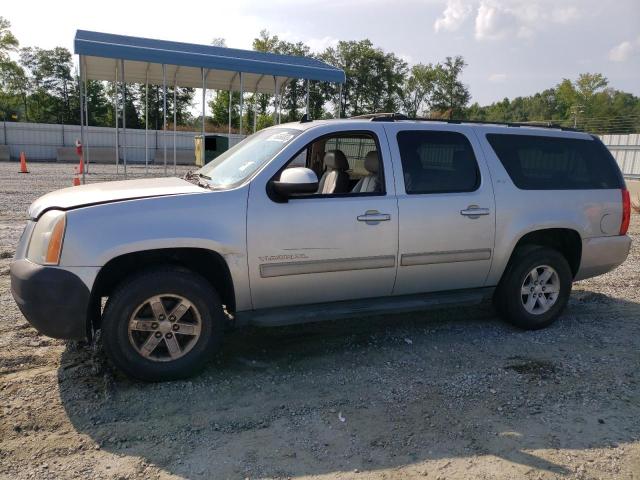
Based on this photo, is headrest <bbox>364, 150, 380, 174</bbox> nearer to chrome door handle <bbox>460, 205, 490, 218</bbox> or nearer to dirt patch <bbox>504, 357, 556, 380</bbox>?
chrome door handle <bbox>460, 205, 490, 218</bbox>

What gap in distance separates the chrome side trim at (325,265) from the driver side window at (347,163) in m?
0.56

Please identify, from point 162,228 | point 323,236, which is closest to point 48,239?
point 162,228

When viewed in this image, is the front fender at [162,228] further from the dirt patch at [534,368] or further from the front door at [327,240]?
the dirt patch at [534,368]

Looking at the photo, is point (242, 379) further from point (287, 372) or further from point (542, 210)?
point (542, 210)

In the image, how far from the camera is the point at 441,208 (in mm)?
4477

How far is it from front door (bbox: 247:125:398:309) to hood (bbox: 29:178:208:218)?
611 millimetres

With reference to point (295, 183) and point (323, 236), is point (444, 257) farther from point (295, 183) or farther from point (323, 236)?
point (295, 183)

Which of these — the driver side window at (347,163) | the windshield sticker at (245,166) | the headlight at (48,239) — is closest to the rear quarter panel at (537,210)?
the driver side window at (347,163)

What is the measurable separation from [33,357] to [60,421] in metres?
1.06

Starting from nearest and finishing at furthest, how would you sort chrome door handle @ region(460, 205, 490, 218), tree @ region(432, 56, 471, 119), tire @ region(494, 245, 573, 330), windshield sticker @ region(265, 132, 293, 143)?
windshield sticker @ region(265, 132, 293, 143)
chrome door handle @ region(460, 205, 490, 218)
tire @ region(494, 245, 573, 330)
tree @ region(432, 56, 471, 119)

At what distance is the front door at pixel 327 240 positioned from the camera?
3.89 m

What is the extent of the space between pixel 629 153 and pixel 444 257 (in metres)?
17.7

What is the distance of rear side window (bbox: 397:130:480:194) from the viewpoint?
14.7 ft

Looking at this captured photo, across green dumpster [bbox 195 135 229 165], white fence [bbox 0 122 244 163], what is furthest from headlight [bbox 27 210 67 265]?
white fence [bbox 0 122 244 163]
